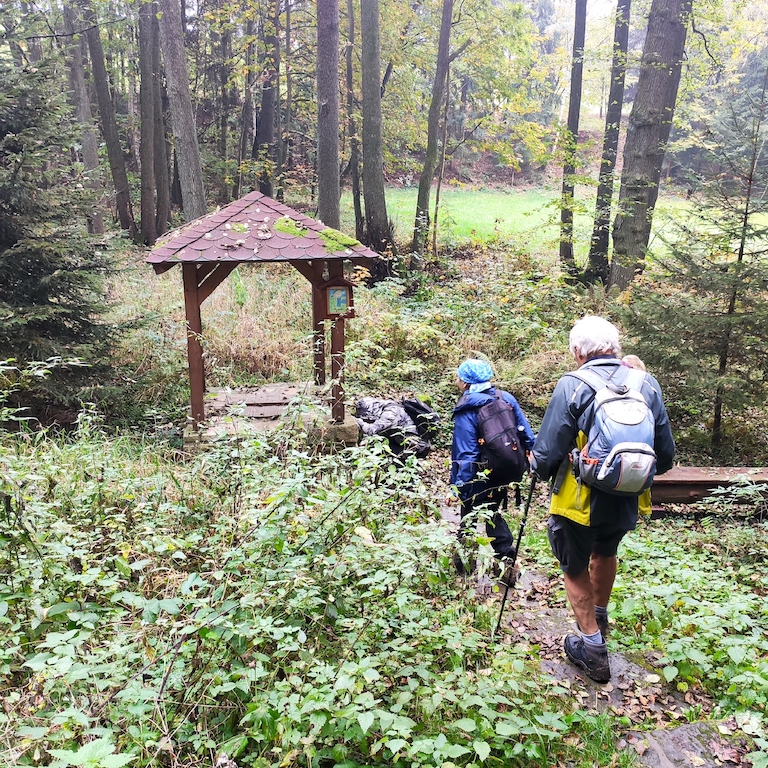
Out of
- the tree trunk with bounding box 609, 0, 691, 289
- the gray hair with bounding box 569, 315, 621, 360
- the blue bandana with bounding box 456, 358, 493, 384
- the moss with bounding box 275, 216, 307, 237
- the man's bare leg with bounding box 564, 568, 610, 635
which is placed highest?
the tree trunk with bounding box 609, 0, 691, 289

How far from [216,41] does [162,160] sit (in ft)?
24.8

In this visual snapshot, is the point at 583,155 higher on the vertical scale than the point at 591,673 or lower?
higher

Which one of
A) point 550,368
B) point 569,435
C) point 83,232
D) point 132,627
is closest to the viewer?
point 132,627

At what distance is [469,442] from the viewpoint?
13.7ft

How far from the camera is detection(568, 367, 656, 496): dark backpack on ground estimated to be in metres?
2.86

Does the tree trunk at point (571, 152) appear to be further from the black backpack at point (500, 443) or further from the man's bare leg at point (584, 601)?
the man's bare leg at point (584, 601)

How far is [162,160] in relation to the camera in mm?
17656

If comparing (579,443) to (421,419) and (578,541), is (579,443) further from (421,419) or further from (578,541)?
(421,419)

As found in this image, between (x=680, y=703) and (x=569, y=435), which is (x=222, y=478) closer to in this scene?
(x=569, y=435)

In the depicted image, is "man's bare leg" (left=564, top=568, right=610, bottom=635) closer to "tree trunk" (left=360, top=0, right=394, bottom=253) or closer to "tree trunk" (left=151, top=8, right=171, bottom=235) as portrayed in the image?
"tree trunk" (left=360, top=0, right=394, bottom=253)

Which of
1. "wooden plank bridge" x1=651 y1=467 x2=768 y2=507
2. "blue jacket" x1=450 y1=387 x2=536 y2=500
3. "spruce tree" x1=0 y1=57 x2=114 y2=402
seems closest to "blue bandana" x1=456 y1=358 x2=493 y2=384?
"blue jacket" x1=450 y1=387 x2=536 y2=500

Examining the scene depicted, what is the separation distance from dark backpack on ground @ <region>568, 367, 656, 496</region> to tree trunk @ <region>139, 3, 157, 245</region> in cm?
1654

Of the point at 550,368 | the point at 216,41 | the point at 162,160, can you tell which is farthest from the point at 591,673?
the point at 216,41

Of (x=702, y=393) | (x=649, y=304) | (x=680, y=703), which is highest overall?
(x=649, y=304)
